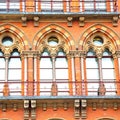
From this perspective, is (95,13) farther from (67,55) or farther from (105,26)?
(67,55)

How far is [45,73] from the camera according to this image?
973 inches

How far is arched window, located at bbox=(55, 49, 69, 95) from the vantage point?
24172 mm

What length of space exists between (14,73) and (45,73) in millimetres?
1535

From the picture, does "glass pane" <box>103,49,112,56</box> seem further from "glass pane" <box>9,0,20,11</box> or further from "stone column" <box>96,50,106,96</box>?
"glass pane" <box>9,0,20,11</box>

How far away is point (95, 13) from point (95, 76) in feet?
10.5

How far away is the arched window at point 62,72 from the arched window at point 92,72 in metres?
1.10

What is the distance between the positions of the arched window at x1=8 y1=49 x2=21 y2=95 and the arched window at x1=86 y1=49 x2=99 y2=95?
134 inches

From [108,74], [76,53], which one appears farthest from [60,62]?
[108,74]

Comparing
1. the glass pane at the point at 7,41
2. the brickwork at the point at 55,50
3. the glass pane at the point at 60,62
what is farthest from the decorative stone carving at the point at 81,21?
the glass pane at the point at 7,41

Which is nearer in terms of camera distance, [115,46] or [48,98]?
[48,98]

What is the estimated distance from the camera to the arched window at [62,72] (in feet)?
79.3

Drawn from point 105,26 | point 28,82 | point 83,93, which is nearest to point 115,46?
point 105,26

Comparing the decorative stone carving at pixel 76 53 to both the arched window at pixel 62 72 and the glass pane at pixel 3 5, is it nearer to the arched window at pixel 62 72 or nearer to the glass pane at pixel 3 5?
the arched window at pixel 62 72

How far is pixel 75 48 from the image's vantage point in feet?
81.7
